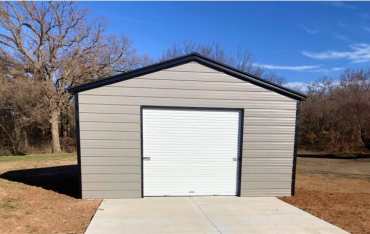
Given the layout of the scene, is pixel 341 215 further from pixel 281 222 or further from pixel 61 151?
pixel 61 151

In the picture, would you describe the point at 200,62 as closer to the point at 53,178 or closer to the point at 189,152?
the point at 189,152

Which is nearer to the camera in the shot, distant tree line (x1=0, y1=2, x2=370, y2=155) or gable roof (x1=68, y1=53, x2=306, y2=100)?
gable roof (x1=68, y1=53, x2=306, y2=100)

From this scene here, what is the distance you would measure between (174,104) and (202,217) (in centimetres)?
268

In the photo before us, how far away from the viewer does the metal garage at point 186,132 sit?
6586 mm

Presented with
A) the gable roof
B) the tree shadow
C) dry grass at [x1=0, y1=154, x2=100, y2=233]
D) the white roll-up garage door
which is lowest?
the tree shadow

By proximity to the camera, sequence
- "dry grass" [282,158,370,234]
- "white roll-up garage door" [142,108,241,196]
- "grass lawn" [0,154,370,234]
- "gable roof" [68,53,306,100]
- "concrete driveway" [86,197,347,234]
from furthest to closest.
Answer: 1. "white roll-up garage door" [142,108,241,196]
2. "gable roof" [68,53,306,100]
3. "dry grass" [282,158,370,234]
4. "grass lawn" [0,154,370,234]
5. "concrete driveway" [86,197,347,234]

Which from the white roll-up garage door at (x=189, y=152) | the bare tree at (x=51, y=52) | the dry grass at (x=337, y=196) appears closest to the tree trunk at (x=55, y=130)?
A: the bare tree at (x=51, y=52)

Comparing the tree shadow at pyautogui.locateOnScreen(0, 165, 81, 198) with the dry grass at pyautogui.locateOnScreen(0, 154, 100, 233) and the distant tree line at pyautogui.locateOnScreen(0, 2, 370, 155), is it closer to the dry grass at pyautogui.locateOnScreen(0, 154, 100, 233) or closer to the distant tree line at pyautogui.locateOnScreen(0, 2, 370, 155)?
the dry grass at pyautogui.locateOnScreen(0, 154, 100, 233)

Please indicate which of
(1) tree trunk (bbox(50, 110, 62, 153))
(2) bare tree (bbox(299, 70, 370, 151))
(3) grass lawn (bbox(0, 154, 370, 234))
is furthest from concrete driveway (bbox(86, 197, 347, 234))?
(2) bare tree (bbox(299, 70, 370, 151))

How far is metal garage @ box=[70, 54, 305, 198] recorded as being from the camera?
659cm

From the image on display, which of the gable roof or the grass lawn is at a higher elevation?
the gable roof

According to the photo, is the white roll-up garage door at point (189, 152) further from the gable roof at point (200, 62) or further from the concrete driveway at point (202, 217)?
the gable roof at point (200, 62)

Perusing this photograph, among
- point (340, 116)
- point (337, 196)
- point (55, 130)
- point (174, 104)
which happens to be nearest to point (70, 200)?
point (174, 104)

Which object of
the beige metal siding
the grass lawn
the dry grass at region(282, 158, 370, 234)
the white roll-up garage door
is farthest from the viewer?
the white roll-up garage door
